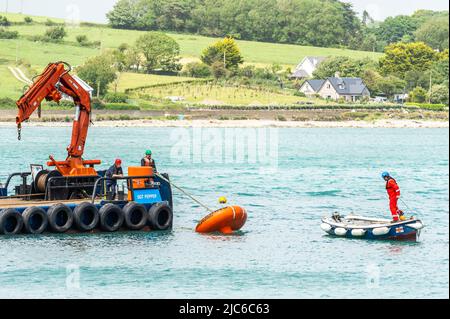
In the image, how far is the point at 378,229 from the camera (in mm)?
31891

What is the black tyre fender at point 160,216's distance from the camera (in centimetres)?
3225

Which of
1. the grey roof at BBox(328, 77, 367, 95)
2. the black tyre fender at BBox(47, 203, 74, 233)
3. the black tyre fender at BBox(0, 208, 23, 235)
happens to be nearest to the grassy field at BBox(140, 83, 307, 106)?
the grey roof at BBox(328, 77, 367, 95)

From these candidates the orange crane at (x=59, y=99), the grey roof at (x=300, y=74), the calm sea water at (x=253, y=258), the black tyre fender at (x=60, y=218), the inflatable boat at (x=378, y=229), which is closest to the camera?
the calm sea water at (x=253, y=258)

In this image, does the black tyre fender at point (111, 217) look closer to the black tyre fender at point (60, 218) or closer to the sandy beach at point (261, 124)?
the black tyre fender at point (60, 218)

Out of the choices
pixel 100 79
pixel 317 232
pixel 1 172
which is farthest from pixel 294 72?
pixel 317 232

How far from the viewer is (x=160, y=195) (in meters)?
33.2

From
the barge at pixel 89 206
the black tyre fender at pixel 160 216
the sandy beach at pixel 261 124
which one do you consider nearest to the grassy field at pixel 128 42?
the sandy beach at pixel 261 124

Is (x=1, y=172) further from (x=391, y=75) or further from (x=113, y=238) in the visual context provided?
(x=391, y=75)

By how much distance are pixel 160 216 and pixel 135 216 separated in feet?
A: 2.61

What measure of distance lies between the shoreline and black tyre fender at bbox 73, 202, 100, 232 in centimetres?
7845

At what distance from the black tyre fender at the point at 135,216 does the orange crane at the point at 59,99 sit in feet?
6.59

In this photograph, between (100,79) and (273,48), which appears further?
(273,48)

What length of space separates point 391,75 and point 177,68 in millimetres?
29354

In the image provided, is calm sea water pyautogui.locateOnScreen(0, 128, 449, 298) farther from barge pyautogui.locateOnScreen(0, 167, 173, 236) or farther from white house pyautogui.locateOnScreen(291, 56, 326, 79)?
white house pyautogui.locateOnScreen(291, 56, 326, 79)
